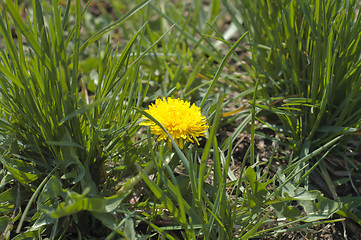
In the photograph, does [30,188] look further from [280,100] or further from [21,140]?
[280,100]

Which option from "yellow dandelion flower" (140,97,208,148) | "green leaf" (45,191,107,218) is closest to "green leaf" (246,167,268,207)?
"yellow dandelion flower" (140,97,208,148)

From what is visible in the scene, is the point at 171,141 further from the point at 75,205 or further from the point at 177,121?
the point at 75,205

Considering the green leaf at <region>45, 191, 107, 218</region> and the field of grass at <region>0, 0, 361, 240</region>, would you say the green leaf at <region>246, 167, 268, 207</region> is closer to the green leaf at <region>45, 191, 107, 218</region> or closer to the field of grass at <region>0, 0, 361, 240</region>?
the field of grass at <region>0, 0, 361, 240</region>

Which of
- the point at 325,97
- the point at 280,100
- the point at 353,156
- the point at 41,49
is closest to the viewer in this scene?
the point at 41,49

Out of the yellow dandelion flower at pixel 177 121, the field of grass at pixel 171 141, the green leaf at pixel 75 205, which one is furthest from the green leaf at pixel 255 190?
the green leaf at pixel 75 205

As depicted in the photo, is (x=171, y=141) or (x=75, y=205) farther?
(x=171, y=141)

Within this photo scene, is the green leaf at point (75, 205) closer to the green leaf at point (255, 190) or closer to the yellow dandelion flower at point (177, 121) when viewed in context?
the yellow dandelion flower at point (177, 121)

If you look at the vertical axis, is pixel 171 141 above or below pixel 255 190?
above

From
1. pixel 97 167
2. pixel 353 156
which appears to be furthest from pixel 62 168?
pixel 353 156

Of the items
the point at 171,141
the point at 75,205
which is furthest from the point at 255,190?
the point at 75,205

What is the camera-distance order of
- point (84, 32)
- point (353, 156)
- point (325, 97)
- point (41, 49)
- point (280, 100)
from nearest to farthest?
point (41, 49) < point (325, 97) < point (353, 156) < point (280, 100) < point (84, 32)
